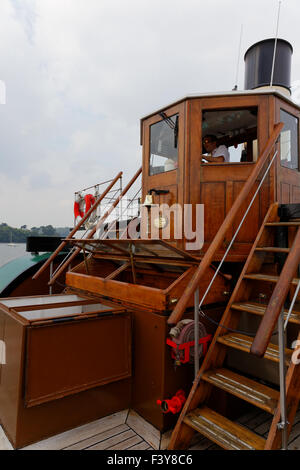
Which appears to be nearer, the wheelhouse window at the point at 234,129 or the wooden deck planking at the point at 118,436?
the wooden deck planking at the point at 118,436

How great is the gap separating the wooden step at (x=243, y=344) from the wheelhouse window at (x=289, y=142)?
91.5 inches

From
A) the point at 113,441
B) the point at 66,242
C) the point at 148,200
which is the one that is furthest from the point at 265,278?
the point at 66,242

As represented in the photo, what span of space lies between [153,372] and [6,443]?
138cm

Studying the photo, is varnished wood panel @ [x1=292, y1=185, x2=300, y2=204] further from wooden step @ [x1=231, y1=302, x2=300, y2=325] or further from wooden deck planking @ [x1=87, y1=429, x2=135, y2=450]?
wooden deck planking @ [x1=87, y1=429, x2=135, y2=450]

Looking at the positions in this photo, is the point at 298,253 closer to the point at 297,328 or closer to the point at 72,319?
the point at 297,328

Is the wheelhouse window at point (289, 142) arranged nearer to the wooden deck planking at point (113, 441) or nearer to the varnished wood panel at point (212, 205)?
the varnished wood panel at point (212, 205)

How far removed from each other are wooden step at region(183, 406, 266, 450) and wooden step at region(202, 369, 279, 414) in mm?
228

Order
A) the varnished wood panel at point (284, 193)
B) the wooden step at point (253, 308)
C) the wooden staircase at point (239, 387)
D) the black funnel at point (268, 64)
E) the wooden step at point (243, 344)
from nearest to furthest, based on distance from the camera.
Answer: the wooden staircase at point (239, 387) < the wooden step at point (243, 344) < the wooden step at point (253, 308) < the varnished wood panel at point (284, 193) < the black funnel at point (268, 64)

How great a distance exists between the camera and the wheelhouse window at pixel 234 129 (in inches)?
142

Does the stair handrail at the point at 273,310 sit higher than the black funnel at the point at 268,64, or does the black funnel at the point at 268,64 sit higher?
the black funnel at the point at 268,64

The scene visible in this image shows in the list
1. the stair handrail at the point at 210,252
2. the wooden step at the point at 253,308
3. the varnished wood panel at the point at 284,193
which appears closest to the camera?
the stair handrail at the point at 210,252

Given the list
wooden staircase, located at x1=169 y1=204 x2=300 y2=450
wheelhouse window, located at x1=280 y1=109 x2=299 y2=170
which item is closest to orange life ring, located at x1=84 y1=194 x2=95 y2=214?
wheelhouse window, located at x1=280 y1=109 x2=299 y2=170

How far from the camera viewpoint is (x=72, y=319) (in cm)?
262

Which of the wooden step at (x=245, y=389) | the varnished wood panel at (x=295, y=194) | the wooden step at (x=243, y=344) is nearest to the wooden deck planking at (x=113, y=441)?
the wooden step at (x=245, y=389)
